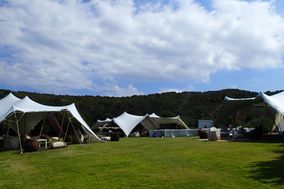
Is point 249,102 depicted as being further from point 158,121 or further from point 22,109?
point 158,121

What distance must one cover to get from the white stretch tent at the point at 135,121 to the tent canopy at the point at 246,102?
38.3ft

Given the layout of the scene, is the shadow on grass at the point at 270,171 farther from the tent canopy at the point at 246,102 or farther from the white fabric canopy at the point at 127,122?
the white fabric canopy at the point at 127,122

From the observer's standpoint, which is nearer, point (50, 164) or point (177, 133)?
point (50, 164)

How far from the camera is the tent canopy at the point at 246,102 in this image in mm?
23169

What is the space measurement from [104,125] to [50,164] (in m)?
30.5

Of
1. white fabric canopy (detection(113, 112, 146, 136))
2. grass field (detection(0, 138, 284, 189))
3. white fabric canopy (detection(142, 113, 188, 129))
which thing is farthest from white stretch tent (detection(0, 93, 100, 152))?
white fabric canopy (detection(142, 113, 188, 129))

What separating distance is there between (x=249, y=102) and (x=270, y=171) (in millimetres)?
16342

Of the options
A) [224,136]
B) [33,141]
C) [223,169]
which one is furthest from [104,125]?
[223,169]

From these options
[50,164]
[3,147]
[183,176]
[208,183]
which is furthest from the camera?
[3,147]

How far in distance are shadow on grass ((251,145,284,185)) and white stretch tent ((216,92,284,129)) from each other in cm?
973

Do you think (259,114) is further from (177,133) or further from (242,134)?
(242,134)

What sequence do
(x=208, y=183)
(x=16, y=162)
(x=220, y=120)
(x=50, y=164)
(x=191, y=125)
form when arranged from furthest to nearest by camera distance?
(x=191, y=125) → (x=220, y=120) → (x=16, y=162) → (x=50, y=164) → (x=208, y=183)

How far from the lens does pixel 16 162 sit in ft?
51.6

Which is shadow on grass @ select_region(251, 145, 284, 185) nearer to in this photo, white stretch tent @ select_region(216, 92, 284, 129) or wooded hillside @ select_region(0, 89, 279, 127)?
white stretch tent @ select_region(216, 92, 284, 129)
